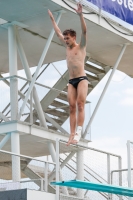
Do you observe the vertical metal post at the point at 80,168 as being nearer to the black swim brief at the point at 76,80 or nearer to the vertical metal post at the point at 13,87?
the vertical metal post at the point at 13,87

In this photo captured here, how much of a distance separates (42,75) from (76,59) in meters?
17.0

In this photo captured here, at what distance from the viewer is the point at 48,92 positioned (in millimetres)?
37219

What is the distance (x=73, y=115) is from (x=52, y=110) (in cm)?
1747

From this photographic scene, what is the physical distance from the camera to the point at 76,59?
19250mm

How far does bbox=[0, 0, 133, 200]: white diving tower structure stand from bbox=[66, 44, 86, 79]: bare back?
8.52 meters

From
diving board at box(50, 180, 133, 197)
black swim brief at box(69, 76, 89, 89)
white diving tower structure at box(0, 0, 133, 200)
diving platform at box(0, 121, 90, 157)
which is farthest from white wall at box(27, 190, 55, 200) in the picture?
black swim brief at box(69, 76, 89, 89)

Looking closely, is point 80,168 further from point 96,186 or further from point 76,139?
point 76,139

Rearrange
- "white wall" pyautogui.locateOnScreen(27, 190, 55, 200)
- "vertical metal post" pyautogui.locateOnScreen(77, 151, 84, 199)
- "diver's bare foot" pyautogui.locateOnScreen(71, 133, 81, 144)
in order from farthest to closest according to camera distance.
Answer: "vertical metal post" pyautogui.locateOnScreen(77, 151, 84, 199) < "white wall" pyautogui.locateOnScreen(27, 190, 55, 200) < "diver's bare foot" pyautogui.locateOnScreen(71, 133, 81, 144)

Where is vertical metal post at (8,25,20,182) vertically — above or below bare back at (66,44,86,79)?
above

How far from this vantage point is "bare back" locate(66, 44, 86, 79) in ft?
63.1

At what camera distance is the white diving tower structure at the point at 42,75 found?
102 ft

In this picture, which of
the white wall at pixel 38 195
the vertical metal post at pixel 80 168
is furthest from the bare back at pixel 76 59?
the vertical metal post at pixel 80 168

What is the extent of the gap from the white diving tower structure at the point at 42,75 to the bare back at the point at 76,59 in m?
8.52

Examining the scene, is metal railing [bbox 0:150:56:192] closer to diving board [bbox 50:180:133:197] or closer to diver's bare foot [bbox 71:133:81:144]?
diving board [bbox 50:180:133:197]
